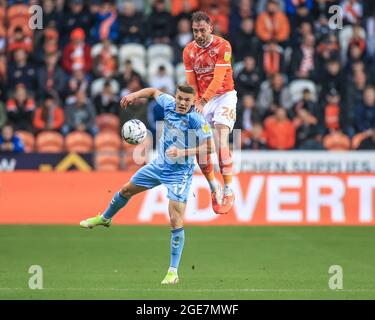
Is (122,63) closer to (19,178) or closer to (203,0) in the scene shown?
(203,0)

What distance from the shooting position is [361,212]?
21.0m

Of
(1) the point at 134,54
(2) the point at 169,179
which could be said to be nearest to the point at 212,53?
(2) the point at 169,179

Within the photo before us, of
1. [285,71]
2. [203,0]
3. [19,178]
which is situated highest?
[203,0]

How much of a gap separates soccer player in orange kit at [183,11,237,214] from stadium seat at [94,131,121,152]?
907cm

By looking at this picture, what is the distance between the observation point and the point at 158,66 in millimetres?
25188

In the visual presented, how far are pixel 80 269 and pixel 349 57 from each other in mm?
12837

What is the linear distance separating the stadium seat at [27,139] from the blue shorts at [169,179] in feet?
35.0

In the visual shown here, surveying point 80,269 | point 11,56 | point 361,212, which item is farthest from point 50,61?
point 80,269

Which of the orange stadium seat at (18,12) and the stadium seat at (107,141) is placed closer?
the stadium seat at (107,141)

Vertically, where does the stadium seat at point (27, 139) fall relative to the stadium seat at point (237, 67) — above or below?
below

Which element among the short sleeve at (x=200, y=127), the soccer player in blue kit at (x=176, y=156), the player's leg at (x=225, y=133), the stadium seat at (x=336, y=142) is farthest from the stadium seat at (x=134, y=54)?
the short sleeve at (x=200, y=127)

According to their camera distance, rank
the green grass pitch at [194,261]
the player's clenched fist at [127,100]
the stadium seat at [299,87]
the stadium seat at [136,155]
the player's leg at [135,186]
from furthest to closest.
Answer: the stadium seat at [299,87] → the stadium seat at [136,155] → the player's leg at [135,186] → the player's clenched fist at [127,100] → the green grass pitch at [194,261]

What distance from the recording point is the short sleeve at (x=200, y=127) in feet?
42.8

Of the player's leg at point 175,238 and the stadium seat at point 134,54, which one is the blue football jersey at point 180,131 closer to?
the player's leg at point 175,238
